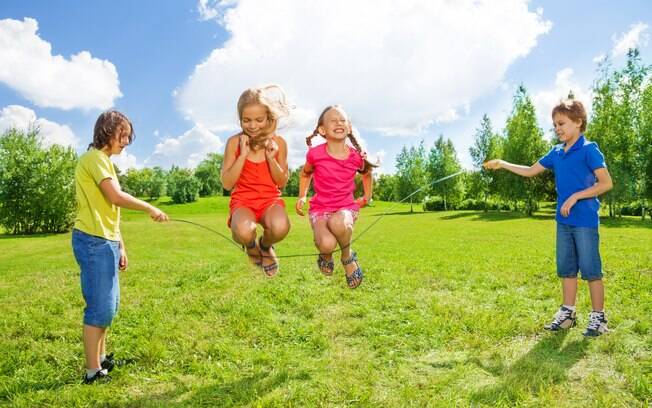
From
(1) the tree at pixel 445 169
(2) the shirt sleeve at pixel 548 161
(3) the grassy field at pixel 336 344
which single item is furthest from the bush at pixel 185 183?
(1) the tree at pixel 445 169

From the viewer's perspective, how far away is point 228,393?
4898 mm

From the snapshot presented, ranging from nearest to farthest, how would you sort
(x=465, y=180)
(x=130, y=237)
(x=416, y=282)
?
(x=416, y=282)
(x=130, y=237)
(x=465, y=180)

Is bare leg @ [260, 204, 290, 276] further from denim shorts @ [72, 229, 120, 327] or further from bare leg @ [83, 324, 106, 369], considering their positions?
bare leg @ [83, 324, 106, 369]

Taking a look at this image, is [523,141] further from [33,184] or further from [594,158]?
[33,184]

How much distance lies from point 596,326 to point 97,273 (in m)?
6.55

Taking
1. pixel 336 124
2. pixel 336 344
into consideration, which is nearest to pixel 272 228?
pixel 336 124

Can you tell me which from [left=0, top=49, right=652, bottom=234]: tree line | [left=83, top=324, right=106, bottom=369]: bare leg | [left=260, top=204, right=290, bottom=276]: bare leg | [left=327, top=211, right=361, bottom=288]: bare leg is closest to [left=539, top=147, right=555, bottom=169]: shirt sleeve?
[left=327, top=211, right=361, bottom=288]: bare leg

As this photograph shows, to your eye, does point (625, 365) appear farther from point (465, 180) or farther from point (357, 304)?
point (465, 180)

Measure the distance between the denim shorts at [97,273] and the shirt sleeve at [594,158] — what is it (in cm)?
614

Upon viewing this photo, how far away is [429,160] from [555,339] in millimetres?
36524

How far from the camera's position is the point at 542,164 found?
6738 mm

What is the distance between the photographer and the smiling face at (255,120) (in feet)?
16.0

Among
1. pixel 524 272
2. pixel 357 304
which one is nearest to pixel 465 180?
pixel 524 272

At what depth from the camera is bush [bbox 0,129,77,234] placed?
36.6 m
